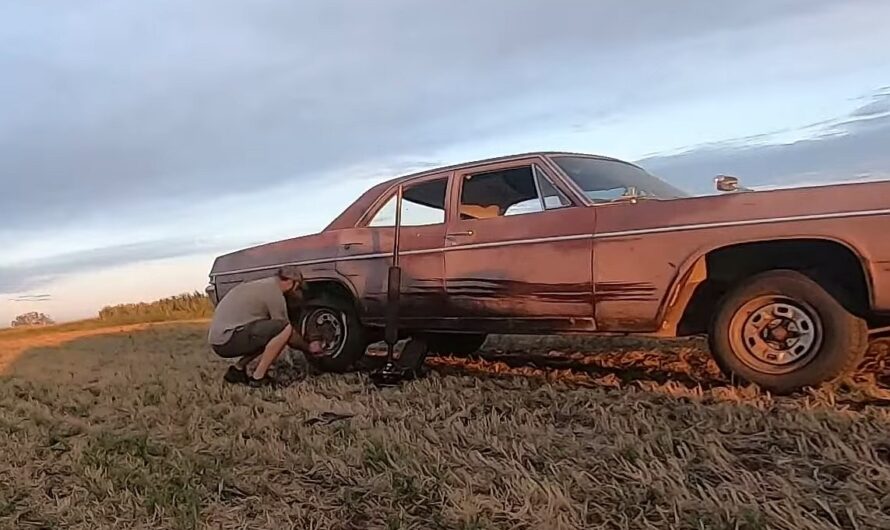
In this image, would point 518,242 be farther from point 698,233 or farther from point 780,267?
point 780,267

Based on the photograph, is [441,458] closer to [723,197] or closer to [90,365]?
[723,197]

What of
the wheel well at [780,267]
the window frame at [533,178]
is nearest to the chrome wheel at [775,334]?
the wheel well at [780,267]

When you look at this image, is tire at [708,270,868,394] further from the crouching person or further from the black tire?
the crouching person

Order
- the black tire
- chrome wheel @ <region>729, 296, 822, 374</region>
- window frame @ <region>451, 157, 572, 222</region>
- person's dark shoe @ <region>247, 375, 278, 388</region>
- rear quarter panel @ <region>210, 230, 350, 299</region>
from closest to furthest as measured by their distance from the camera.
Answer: chrome wheel @ <region>729, 296, 822, 374</region> < window frame @ <region>451, 157, 572, 222</region> < person's dark shoe @ <region>247, 375, 278, 388</region> < rear quarter panel @ <region>210, 230, 350, 299</region> < the black tire

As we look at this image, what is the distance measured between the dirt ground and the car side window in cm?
119

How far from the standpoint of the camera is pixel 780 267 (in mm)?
4762

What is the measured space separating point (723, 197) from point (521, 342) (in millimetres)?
3429

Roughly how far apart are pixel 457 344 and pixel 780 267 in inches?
121

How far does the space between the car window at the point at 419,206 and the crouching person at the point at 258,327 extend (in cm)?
84

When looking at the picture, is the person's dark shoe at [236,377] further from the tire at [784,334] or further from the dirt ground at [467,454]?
the tire at [784,334]

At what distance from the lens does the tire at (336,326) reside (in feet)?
21.1

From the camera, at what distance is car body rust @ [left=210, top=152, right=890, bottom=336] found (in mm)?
4398

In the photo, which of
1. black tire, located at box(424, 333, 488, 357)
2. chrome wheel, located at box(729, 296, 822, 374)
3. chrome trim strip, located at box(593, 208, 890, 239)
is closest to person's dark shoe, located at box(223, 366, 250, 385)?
black tire, located at box(424, 333, 488, 357)

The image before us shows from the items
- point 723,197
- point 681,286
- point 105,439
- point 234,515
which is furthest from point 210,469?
point 723,197
